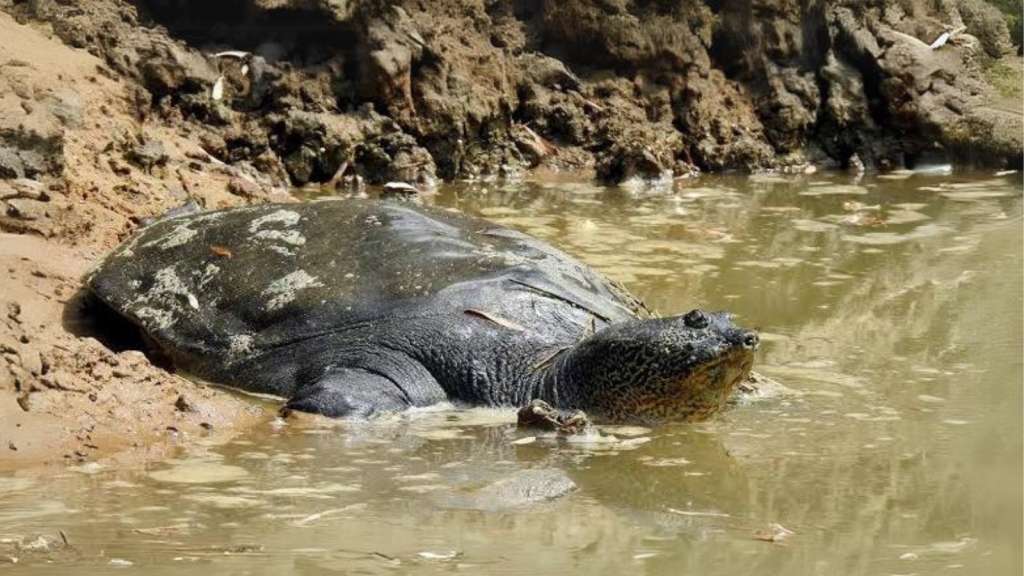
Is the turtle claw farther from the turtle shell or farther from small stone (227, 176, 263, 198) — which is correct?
small stone (227, 176, 263, 198)

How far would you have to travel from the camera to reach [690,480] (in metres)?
4.36

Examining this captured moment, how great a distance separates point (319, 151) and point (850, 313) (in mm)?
3861

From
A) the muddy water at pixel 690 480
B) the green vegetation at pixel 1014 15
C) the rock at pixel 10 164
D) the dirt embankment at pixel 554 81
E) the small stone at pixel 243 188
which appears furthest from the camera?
the green vegetation at pixel 1014 15

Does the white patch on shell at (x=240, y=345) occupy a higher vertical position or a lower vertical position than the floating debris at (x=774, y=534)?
higher

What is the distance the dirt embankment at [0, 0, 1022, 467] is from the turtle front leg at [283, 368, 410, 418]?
26cm

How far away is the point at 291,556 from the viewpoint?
3328 mm

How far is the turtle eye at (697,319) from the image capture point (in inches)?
191

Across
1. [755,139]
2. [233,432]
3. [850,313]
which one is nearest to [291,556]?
[233,432]

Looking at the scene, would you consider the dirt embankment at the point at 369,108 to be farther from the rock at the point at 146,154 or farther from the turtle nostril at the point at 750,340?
the turtle nostril at the point at 750,340

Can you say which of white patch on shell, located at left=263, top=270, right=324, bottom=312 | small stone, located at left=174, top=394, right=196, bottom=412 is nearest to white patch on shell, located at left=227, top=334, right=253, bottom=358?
white patch on shell, located at left=263, top=270, right=324, bottom=312

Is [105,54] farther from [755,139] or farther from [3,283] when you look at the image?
[755,139]

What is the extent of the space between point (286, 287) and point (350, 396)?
69cm

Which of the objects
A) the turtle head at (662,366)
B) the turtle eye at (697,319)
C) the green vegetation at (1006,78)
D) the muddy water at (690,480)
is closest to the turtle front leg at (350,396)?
the muddy water at (690,480)

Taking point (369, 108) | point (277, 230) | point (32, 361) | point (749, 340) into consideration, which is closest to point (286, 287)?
point (277, 230)
